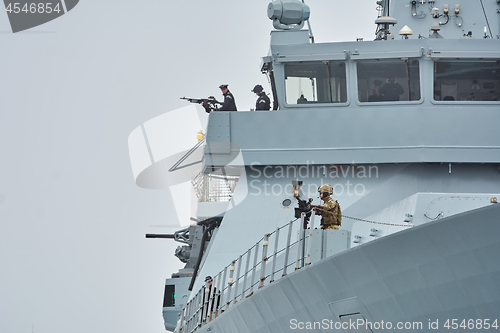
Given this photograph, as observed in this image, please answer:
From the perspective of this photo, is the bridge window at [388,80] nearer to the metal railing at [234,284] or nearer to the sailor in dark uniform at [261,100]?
the sailor in dark uniform at [261,100]

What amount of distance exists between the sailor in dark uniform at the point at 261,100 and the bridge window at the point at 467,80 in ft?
8.74

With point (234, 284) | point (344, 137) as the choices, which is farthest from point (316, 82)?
point (234, 284)

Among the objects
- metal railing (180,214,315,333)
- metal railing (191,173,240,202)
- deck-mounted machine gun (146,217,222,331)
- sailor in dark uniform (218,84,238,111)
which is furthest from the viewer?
deck-mounted machine gun (146,217,222,331)

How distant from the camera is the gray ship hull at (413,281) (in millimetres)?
7461

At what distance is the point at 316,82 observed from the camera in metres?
13.4

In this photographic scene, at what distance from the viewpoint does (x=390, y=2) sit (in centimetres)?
1642

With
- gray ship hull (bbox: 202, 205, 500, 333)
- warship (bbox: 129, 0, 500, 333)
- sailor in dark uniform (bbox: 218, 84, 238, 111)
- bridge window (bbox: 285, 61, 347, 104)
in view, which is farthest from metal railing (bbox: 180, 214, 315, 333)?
sailor in dark uniform (bbox: 218, 84, 238, 111)

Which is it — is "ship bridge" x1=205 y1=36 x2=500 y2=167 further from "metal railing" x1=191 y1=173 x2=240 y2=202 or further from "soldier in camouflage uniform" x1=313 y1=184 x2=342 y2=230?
"soldier in camouflage uniform" x1=313 y1=184 x2=342 y2=230

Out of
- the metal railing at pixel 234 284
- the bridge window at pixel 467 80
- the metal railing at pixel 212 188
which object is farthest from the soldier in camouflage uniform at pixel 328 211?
the metal railing at pixel 212 188

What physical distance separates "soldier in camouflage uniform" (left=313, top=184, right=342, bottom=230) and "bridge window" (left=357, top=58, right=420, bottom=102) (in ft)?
14.2

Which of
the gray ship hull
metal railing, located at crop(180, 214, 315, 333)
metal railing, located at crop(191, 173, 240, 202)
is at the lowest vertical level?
metal railing, located at crop(191, 173, 240, 202)

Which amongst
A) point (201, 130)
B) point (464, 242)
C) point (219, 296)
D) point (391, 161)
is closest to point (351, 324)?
point (464, 242)

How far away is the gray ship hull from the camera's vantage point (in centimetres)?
746

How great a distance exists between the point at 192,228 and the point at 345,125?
359 inches
